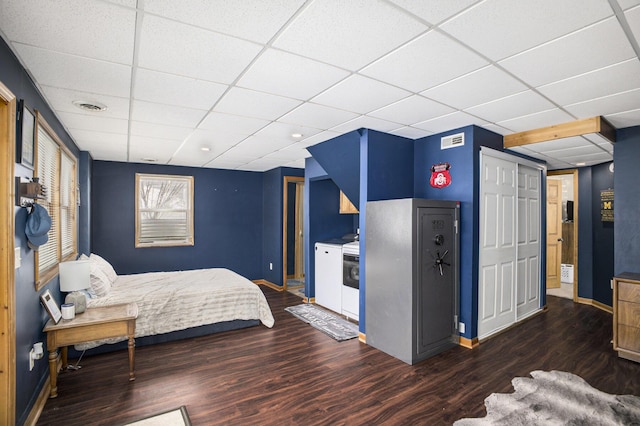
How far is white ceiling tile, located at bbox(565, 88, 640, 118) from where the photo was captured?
8.83 ft

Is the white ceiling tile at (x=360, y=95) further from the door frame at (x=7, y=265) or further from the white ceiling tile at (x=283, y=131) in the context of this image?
the door frame at (x=7, y=265)

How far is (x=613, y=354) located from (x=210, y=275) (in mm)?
5028

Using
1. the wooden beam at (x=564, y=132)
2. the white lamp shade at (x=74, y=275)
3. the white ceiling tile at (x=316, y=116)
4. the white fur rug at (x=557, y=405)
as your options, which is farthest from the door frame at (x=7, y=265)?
the wooden beam at (x=564, y=132)

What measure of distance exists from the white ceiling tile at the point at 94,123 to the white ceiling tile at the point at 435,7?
3084 mm

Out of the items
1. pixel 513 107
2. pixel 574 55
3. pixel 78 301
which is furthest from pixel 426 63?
pixel 78 301

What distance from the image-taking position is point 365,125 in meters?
3.60

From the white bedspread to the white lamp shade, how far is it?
0.48 m

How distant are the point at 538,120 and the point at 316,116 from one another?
2.32 metres

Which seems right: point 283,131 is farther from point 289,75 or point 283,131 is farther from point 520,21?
point 520,21

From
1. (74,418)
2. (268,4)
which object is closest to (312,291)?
(74,418)

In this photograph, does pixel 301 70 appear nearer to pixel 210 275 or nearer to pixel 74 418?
pixel 74 418

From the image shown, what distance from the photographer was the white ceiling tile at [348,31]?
1574 millimetres

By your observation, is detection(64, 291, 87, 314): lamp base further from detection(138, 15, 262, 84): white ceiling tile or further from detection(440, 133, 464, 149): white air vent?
detection(440, 133, 464, 149): white air vent

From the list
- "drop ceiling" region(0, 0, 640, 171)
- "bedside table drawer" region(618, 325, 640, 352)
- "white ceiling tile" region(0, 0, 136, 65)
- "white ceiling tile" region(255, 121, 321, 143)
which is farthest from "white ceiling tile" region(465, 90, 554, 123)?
"white ceiling tile" region(0, 0, 136, 65)
